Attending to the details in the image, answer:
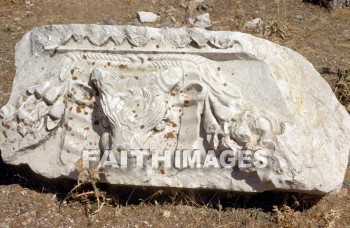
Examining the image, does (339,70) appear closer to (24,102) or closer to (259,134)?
(259,134)

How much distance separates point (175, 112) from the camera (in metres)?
3.62

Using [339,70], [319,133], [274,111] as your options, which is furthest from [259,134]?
[339,70]

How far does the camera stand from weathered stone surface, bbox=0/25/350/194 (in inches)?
134

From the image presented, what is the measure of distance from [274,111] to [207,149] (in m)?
0.56

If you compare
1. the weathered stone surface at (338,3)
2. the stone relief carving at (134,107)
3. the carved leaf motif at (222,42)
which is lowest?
the stone relief carving at (134,107)

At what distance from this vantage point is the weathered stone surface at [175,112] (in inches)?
134

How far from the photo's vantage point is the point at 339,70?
16.5 feet

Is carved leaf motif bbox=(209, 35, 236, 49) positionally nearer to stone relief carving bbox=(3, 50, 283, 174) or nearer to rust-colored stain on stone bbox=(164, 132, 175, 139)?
stone relief carving bbox=(3, 50, 283, 174)

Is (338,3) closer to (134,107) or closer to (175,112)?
(175,112)

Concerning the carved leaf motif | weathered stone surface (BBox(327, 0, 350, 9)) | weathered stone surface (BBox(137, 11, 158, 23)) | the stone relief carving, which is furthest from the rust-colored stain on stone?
weathered stone surface (BBox(327, 0, 350, 9))

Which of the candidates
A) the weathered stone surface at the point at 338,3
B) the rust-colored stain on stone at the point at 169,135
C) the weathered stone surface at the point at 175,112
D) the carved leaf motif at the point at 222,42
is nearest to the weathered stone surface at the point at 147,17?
the weathered stone surface at the point at 338,3

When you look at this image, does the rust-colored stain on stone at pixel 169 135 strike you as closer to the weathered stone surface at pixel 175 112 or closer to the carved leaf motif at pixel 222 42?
the weathered stone surface at pixel 175 112

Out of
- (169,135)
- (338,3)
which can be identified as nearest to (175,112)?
(169,135)

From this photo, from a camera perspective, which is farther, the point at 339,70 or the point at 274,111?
the point at 339,70
